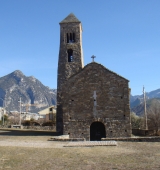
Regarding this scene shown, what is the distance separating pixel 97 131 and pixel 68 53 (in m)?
13.7

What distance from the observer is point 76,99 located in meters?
26.3

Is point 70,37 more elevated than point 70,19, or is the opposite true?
point 70,19

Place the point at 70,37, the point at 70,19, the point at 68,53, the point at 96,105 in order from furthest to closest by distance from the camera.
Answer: the point at 70,19, the point at 70,37, the point at 68,53, the point at 96,105

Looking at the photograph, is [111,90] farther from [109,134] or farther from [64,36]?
[64,36]

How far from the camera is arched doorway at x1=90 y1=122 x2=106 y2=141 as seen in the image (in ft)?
84.6

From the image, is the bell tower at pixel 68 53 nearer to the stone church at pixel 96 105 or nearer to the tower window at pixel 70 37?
the tower window at pixel 70 37

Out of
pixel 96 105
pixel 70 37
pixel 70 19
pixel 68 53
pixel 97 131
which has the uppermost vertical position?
pixel 70 19

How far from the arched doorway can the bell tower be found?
312 inches

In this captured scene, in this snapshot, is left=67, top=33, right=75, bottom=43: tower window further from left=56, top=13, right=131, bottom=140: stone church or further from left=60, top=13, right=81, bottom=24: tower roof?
left=56, top=13, right=131, bottom=140: stone church

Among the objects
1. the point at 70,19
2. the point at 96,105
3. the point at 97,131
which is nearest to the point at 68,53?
the point at 70,19

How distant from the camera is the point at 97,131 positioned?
26078 millimetres

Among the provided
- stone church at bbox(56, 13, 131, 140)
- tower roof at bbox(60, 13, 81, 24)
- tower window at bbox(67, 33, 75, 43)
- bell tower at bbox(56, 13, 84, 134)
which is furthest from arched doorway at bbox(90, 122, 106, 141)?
tower roof at bbox(60, 13, 81, 24)

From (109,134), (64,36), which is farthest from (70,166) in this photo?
(64,36)

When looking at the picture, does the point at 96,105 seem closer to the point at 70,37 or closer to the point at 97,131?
the point at 97,131
